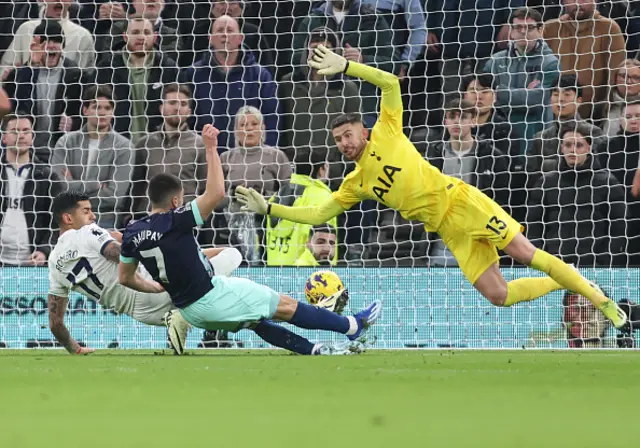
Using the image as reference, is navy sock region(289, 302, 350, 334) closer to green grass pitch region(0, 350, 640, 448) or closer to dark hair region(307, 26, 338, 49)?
green grass pitch region(0, 350, 640, 448)

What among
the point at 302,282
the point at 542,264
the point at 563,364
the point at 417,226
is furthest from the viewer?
the point at 417,226

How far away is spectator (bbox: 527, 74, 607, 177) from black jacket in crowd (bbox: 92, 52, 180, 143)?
14.6 ft

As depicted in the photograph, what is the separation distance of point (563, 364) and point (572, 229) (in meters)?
4.55

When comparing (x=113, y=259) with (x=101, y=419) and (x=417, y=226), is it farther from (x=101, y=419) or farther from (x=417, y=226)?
(x=101, y=419)

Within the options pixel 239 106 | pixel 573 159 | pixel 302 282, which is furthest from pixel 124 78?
pixel 573 159

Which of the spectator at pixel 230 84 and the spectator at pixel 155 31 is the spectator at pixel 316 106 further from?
the spectator at pixel 155 31

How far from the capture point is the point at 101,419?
16.3ft

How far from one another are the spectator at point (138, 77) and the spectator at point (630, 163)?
210 inches

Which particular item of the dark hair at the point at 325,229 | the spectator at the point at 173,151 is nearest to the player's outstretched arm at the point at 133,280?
the dark hair at the point at 325,229

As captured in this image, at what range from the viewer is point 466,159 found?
13539mm

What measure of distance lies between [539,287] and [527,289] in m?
0.13

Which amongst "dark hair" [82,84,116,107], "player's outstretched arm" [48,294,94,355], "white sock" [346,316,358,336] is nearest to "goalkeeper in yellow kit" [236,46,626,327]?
"white sock" [346,316,358,336]

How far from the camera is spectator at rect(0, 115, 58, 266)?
14.0 m

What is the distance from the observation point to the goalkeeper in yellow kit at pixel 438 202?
9.63 metres
